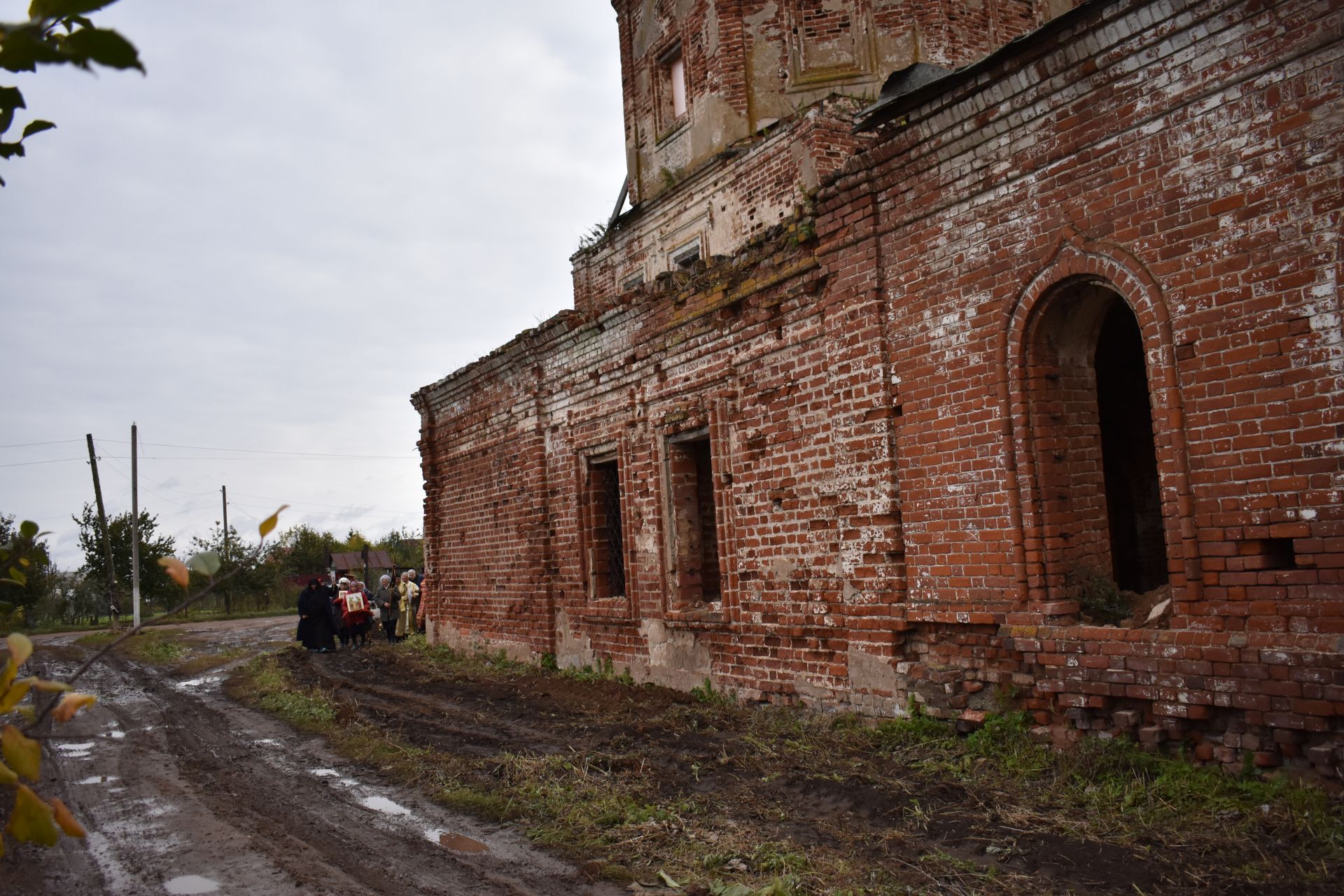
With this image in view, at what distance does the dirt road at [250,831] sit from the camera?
15.7 ft

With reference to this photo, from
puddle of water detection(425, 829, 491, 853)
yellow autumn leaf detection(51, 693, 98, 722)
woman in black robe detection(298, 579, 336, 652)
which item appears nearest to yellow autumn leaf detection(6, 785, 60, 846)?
yellow autumn leaf detection(51, 693, 98, 722)

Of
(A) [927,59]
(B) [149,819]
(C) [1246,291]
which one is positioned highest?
(A) [927,59]

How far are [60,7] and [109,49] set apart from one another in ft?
0.38

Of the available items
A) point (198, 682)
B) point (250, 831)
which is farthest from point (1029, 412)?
point (198, 682)

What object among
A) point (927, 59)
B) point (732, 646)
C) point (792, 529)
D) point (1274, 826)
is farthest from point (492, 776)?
point (927, 59)

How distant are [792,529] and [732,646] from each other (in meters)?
1.36

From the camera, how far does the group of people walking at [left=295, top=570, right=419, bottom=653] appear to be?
1748 cm

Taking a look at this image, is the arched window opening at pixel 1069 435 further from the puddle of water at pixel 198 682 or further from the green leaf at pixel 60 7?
the puddle of water at pixel 198 682

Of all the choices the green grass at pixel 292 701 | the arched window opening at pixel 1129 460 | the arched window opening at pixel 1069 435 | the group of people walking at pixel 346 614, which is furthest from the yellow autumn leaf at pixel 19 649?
the group of people walking at pixel 346 614

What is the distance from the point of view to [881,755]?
605cm

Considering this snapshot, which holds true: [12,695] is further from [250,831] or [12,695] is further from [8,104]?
[250,831]

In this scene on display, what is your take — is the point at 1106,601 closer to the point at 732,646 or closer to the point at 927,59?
the point at 732,646

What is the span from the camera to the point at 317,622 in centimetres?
1753

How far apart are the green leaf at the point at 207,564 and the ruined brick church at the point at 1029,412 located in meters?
4.59
